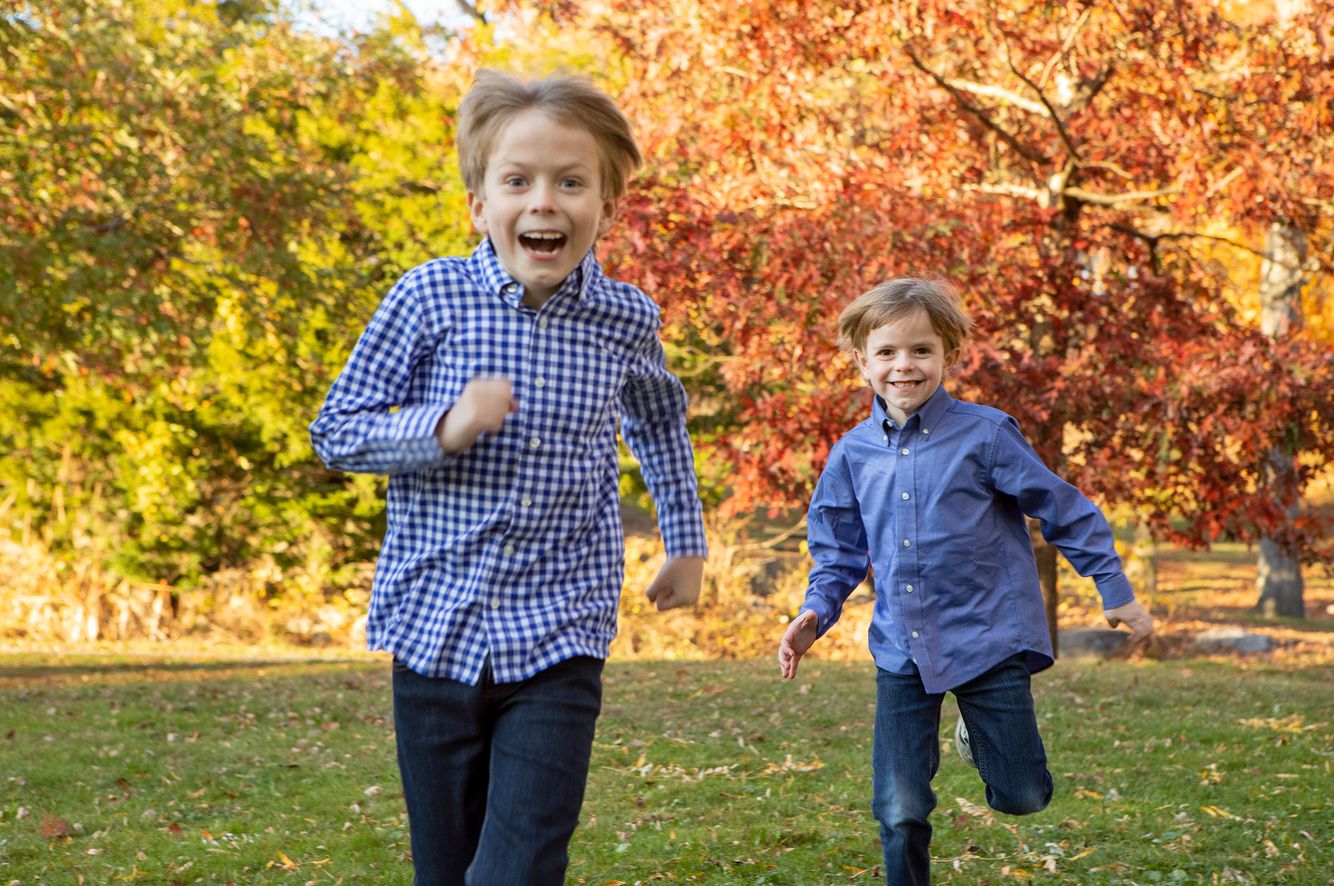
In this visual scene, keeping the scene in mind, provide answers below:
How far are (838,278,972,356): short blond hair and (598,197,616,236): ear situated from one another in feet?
3.37

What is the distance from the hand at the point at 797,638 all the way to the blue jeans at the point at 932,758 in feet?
0.67

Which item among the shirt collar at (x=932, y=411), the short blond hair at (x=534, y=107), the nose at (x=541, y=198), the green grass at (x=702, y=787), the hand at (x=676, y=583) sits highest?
the short blond hair at (x=534, y=107)

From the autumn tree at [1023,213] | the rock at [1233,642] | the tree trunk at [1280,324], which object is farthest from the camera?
the rock at [1233,642]

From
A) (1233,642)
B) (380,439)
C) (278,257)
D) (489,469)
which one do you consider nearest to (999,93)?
(278,257)

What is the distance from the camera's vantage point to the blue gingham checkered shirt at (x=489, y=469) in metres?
2.56

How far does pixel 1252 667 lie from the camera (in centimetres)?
1097

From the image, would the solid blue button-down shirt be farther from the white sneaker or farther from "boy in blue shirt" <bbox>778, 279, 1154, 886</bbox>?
the white sneaker

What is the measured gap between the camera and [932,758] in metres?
3.54

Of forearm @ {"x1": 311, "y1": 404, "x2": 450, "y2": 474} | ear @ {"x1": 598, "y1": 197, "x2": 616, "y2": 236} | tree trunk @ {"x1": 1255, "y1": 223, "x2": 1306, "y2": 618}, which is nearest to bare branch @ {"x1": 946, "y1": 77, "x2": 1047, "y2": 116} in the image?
tree trunk @ {"x1": 1255, "y1": 223, "x2": 1306, "y2": 618}

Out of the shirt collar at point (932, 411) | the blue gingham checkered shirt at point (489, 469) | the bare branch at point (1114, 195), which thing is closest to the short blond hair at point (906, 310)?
the shirt collar at point (932, 411)

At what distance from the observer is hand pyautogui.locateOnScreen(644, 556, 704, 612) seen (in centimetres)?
288

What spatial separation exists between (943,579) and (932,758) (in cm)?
44

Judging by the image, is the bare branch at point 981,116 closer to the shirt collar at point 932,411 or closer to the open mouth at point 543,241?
the shirt collar at point 932,411

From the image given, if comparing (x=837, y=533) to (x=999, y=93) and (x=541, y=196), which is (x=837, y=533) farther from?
(x=999, y=93)
